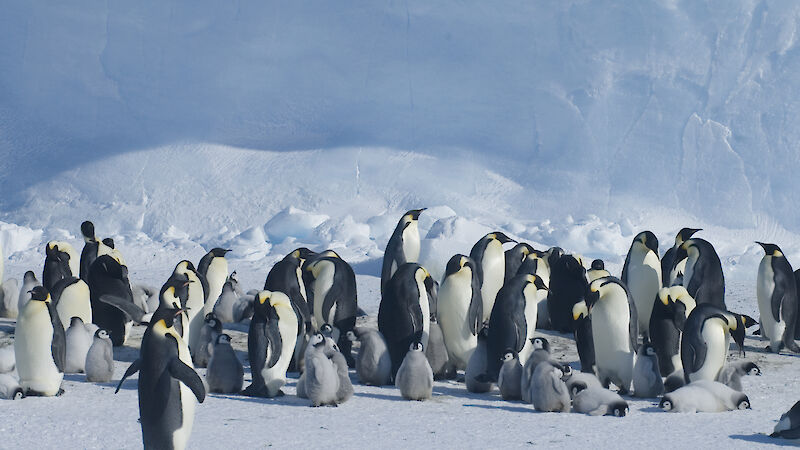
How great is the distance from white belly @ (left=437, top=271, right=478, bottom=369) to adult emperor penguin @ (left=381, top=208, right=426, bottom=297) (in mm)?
2058

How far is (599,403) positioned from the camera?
Answer: 4523mm

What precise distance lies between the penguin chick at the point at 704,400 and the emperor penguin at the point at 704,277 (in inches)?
89.1

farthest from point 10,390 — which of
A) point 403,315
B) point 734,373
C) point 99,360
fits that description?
point 734,373

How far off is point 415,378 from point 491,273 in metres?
2.75

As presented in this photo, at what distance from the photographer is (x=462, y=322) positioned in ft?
19.6

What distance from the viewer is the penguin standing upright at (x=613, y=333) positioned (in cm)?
546

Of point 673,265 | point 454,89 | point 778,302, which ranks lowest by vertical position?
point 778,302

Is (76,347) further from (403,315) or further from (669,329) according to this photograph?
(669,329)

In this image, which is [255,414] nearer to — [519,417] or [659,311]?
[519,417]

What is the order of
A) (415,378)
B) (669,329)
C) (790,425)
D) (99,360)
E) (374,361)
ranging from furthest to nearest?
(669,329) < (374,361) < (99,360) < (415,378) < (790,425)

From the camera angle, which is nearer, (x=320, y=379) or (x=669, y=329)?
(x=320, y=379)

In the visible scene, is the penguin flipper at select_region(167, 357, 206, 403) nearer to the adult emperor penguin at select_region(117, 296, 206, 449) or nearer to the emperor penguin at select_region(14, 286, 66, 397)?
the adult emperor penguin at select_region(117, 296, 206, 449)

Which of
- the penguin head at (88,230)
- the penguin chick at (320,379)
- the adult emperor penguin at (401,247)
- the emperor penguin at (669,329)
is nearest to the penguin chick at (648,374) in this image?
the emperor penguin at (669,329)

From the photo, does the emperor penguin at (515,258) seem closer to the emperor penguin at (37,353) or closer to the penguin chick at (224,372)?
the penguin chick at (224,372)
